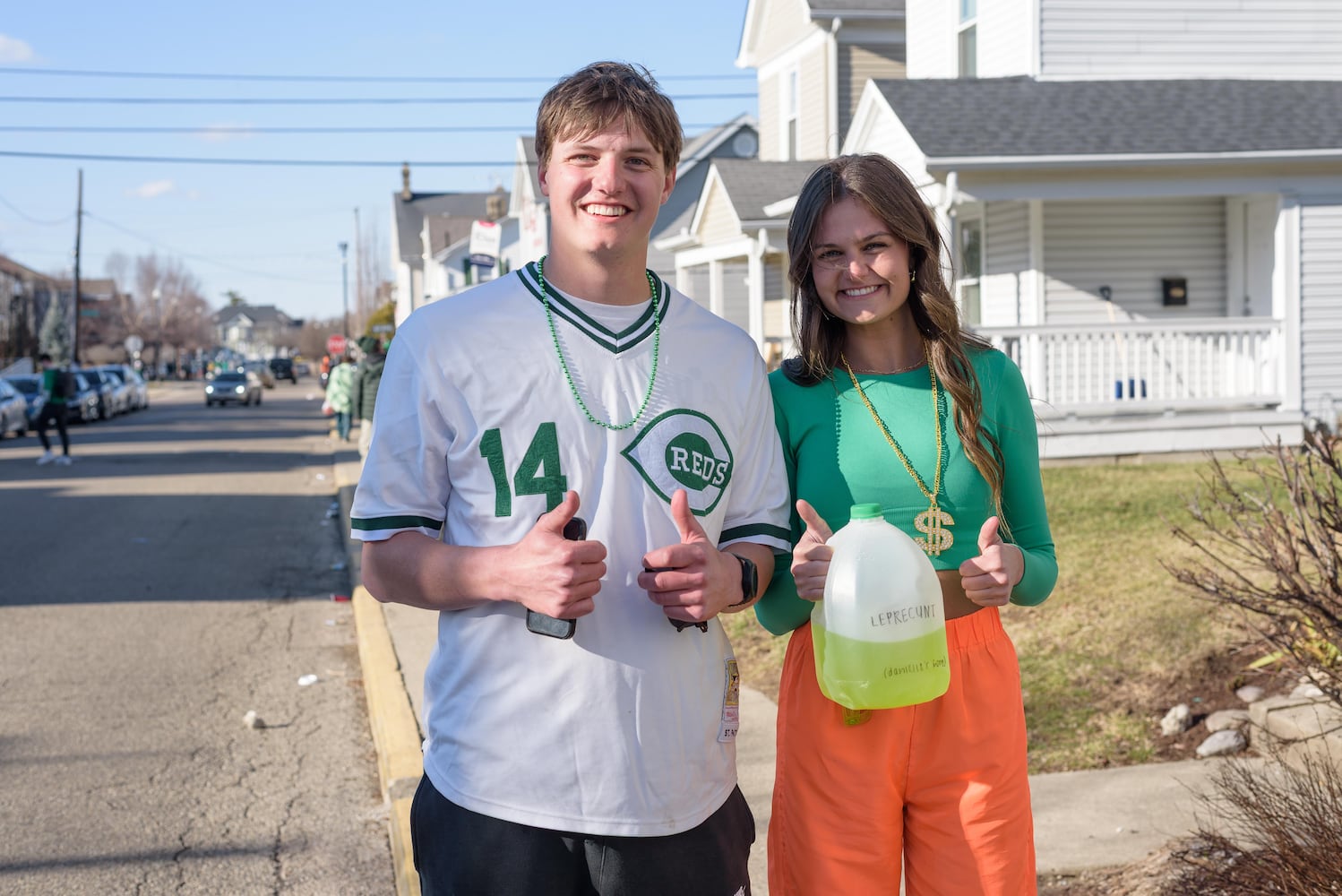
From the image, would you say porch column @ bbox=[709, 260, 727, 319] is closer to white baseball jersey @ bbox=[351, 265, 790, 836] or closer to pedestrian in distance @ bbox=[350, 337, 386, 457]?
pedestrian in distance @ bbox=[350, 337, 386, 457]

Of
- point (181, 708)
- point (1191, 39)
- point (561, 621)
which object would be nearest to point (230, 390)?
point (1191, 39)

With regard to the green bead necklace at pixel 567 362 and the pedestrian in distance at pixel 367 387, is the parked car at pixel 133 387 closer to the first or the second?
the pedestrian in distance at pixel 367 387

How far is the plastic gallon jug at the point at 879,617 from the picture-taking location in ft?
7.55

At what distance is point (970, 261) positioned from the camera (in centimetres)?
1739

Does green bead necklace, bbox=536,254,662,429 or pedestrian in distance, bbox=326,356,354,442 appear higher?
pedestrian in distance, bbox=326,356,354,442

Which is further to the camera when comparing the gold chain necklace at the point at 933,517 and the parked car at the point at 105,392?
the parked car at the point at 105,392

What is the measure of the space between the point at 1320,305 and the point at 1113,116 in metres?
3.35

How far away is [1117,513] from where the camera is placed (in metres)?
10.0

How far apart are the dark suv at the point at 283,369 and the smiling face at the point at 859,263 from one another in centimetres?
8511

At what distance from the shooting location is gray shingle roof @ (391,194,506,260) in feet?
253

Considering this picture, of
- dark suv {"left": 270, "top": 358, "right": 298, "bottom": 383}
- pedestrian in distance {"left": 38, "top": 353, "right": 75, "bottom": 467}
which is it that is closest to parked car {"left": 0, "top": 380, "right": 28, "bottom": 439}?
pedestrian in distance {"left": 38, "top": 353, "right": 75, "bottom": 467}

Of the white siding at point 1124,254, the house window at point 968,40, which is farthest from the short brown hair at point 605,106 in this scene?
the house window at point 968,40

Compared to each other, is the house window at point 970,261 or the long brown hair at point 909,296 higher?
the house window at point 970,261

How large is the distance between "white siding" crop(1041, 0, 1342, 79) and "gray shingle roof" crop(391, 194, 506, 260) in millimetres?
62688
